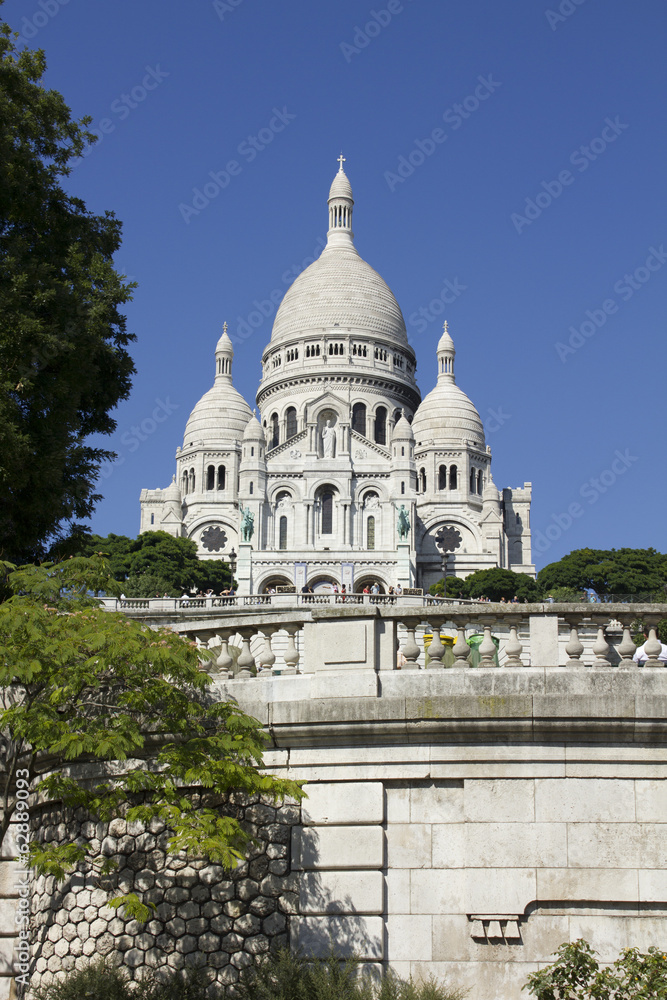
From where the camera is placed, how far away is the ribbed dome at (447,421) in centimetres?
10144

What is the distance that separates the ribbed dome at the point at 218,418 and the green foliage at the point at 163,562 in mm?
20757

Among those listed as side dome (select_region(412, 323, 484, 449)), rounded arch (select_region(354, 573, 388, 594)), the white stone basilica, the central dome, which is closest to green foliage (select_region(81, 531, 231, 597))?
the white stone basilica

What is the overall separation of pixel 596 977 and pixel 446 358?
103097 mm

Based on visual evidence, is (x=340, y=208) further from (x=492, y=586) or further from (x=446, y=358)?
(x=492, y=586)

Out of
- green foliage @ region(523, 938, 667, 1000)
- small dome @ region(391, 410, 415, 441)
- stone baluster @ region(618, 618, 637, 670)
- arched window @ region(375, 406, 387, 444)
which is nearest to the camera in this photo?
green foliage @ region(523, 938, 667, 1000)

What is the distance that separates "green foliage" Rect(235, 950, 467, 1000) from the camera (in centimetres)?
857

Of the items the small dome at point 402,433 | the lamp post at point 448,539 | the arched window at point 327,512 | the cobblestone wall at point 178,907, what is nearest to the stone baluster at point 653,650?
the cobblestone wall at point 178,907

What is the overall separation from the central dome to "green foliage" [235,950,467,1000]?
9859 centimetres

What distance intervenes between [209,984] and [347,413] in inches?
3416

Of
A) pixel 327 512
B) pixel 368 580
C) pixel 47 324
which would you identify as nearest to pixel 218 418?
pixel 327 512

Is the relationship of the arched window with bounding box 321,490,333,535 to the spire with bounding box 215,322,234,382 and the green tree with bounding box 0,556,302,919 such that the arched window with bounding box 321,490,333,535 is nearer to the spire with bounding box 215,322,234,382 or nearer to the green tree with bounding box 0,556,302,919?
the spire with bounding box 215,322,234,382

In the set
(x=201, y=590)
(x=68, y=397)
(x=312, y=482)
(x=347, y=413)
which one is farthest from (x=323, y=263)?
(x=68, y=397)

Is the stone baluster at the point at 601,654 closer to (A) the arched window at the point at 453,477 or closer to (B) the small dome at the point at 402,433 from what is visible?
(B) the small dome at the point at 402,433

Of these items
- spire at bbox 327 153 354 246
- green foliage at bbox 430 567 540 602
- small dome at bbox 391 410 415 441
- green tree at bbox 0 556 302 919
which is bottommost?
green tree at bbox 0 556 302 919
